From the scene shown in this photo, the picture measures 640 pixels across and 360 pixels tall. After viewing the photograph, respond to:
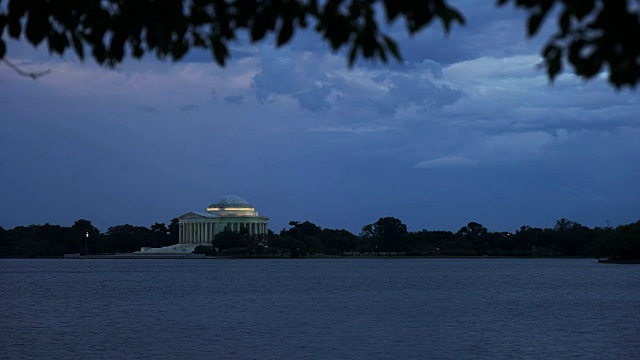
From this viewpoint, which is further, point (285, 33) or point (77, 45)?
point (77, 45)

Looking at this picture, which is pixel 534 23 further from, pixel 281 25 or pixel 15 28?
pixel 15 28

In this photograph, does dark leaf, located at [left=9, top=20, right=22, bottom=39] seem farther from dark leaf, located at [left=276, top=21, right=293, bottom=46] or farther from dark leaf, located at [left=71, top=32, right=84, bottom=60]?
dark leaf, located at [left=276, top=21, right=293, bottom=46]

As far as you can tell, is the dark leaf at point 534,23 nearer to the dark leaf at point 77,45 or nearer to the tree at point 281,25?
the tree at point 281,25

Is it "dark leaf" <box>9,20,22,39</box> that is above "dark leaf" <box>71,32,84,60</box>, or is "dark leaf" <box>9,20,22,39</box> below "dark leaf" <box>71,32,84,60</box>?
above

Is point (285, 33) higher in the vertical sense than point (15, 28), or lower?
lower

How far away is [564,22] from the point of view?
8.01 m

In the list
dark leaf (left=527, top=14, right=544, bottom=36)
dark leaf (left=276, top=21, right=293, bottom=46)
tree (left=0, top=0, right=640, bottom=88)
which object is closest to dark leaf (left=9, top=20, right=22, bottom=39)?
tree (left=0, top=0, right=640, bottom=88)
